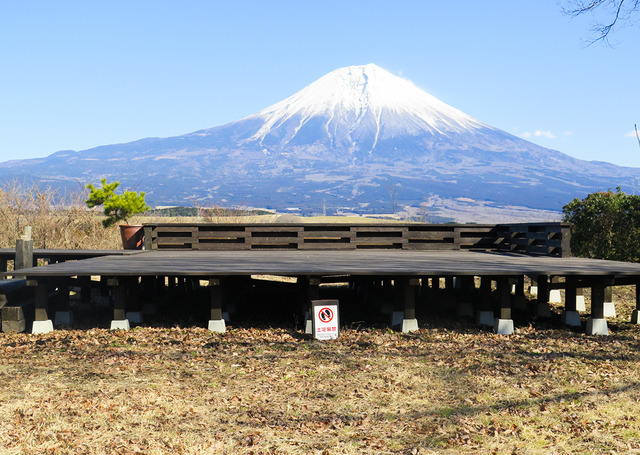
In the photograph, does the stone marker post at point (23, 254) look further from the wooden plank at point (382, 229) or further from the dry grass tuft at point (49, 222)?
the dry grass tuft at point (49, 222)

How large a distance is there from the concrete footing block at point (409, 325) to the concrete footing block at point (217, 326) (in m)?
2.97

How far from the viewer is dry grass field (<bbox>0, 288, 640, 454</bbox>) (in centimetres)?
584

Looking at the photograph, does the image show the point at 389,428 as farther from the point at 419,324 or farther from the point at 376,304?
the point at 376,304

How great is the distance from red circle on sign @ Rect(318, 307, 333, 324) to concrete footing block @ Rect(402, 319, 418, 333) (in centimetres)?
137

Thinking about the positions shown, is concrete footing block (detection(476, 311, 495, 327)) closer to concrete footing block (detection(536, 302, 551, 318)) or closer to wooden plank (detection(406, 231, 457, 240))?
concrete footing block (detection(536, 302, 551, 318))

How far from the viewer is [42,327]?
10758 millimetres

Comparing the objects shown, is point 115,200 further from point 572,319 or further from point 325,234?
point 572,319

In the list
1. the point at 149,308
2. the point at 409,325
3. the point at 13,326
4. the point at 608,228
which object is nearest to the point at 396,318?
the point at 409,325

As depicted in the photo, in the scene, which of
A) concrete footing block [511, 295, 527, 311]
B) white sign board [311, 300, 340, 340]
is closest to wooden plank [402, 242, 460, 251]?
concrete footing block [511, 295, 527, 311]

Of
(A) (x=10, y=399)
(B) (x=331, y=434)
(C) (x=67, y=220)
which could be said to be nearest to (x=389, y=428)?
(B) (x=331, y=434)

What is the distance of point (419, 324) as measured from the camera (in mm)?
11414

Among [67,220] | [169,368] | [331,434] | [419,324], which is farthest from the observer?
[67,220]

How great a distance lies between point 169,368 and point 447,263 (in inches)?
223

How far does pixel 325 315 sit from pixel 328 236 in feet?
22.1
